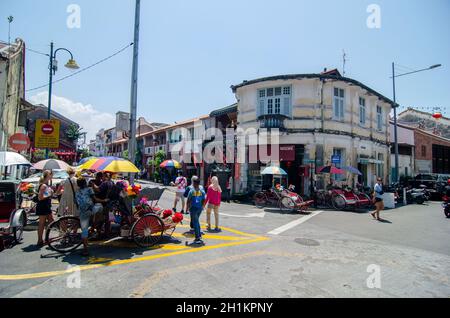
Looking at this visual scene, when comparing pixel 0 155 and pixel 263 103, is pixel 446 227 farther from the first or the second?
pixel 0 155

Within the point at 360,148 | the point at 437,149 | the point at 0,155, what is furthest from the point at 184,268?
the point at 437,149

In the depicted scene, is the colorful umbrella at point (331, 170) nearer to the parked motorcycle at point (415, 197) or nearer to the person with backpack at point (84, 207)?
the parked motorcycle at point (415, 197)

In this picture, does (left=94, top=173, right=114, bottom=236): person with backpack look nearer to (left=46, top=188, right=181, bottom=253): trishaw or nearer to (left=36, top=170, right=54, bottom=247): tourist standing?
(left=46, top=188, right=181, bottom=253): trishaw

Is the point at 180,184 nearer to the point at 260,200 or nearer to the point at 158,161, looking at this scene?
the point at 260,200

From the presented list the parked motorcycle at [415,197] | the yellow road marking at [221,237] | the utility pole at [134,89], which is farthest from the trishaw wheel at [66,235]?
the parked motorcycle at [415,197]

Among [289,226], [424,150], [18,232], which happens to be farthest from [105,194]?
[424,150]

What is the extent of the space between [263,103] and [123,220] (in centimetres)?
1430

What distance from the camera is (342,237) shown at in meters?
7.50

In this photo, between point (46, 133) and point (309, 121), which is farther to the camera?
point (309, 121)

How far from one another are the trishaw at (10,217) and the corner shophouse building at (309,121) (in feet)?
45.4

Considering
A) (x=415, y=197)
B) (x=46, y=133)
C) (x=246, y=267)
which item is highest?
(x=46, y=133)

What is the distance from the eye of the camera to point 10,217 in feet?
19.6

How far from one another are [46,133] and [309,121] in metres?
15.7
